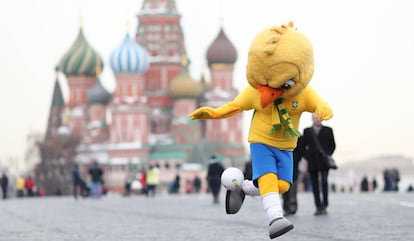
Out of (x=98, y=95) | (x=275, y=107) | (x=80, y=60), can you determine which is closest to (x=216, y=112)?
(x=275, y=107)

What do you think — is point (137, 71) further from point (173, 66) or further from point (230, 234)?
point (230, 234)

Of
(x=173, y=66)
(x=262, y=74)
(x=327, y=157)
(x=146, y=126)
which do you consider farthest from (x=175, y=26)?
(x=262, y=74)

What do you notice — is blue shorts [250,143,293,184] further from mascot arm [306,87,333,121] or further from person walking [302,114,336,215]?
person walking [302,114,336,215]

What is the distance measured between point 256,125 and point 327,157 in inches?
262

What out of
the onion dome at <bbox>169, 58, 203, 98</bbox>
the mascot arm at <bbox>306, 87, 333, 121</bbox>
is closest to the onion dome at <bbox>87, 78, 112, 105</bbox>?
the onion dome at <bbox>169, 58, 203, 98</bbox>

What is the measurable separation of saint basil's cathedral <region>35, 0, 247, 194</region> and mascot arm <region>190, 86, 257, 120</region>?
287 feet

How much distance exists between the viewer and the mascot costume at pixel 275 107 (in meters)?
8.81

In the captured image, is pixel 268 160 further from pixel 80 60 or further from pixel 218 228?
pixel 80 60

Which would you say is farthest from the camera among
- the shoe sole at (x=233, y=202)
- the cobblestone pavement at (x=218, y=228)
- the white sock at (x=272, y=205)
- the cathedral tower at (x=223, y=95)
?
the cathedral tower at (x=223, y=95)

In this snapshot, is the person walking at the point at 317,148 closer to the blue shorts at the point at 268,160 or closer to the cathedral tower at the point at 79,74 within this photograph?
the blue shorts at the point at 268,160

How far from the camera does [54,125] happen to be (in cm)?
11525

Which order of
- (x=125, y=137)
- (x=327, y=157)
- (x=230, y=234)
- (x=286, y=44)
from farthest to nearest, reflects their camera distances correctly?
(x=125, y=137) < (x=327, y=157) < (x=230, y=234) < (x=286, y=44)

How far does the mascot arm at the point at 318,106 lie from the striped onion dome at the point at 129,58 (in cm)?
9201

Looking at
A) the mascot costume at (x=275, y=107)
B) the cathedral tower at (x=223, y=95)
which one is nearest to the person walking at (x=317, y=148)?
the mascot costume at (x=275, y=107)
